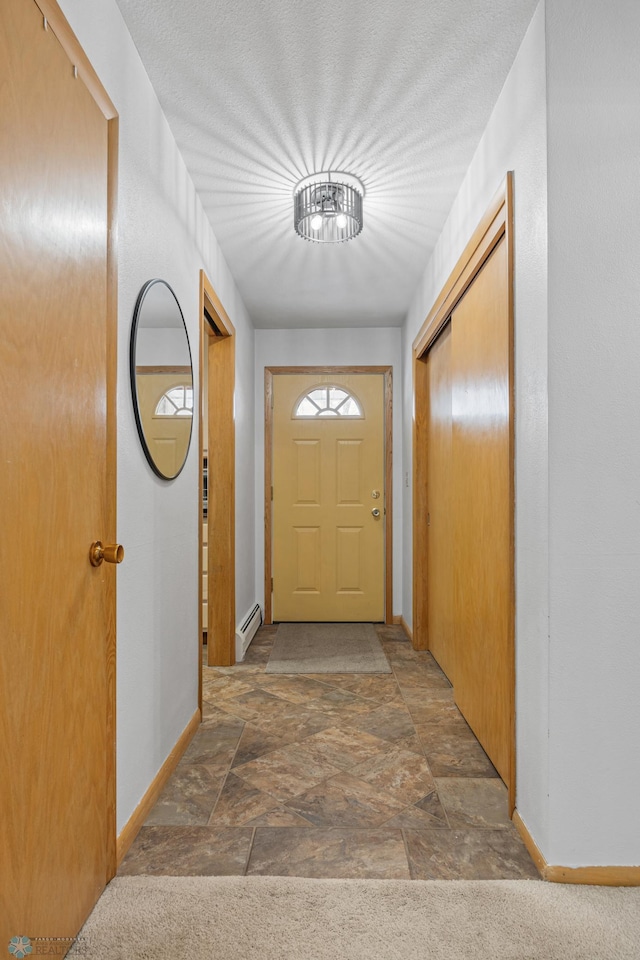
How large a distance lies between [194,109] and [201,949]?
98.8 inches

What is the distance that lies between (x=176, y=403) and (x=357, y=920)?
5.61 ft

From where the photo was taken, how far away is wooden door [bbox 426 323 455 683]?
313cm

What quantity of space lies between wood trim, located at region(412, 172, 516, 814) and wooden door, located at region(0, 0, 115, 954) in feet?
3.94

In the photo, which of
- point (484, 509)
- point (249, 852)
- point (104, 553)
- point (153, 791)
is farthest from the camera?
point (484, 509)

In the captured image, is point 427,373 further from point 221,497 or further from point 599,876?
point 599,876

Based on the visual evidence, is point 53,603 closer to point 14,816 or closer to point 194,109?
point 14,816

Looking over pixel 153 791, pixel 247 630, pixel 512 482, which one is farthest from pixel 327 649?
pixel 512 482

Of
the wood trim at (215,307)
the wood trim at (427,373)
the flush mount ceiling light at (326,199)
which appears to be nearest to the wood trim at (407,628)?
the wood trim at (427,373)

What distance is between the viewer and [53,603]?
1.24m

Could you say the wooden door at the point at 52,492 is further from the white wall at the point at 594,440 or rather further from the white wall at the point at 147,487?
the white wall at the point at 594,440

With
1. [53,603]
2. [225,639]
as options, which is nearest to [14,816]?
[53,603]

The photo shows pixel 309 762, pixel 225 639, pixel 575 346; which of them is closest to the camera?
pixel 575 346

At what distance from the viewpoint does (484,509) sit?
2.21 meters

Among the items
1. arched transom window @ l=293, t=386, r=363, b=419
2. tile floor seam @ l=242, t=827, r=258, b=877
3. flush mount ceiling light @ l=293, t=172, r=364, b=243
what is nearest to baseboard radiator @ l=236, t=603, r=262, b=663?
arched transom window @ l=293, t=386, r=363, b=419
